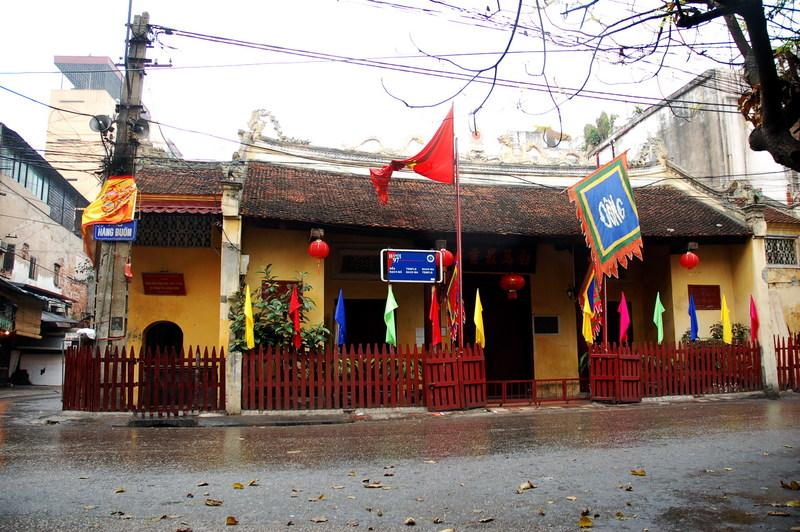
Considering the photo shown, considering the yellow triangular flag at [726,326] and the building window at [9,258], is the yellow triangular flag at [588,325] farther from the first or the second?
the building window at [9,258]

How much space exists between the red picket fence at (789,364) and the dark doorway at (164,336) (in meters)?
14.8

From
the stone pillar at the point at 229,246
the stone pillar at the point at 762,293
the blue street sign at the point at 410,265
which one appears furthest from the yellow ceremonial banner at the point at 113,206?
the stone pillar at the point at 762,293

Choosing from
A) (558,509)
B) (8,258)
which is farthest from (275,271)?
(8,258)

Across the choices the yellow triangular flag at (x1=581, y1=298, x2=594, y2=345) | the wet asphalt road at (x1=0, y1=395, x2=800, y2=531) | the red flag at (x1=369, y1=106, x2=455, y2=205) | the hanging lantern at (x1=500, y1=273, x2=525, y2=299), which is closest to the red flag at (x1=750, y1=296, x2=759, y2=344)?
the yellow triangular flag at (x1=581, y1=298, x2=594, y2=345)

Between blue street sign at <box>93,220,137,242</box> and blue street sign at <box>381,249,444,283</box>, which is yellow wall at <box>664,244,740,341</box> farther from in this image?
blue street sign at <box>93,220,137,242</box>

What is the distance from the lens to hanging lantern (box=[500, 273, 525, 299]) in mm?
15695

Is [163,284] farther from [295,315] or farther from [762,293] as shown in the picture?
[762,293]

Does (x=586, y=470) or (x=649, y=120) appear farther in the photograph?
(x=649, y=120)

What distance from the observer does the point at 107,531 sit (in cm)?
421

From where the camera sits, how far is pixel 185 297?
14.9 metres

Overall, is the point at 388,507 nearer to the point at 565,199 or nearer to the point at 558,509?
the point at 558,509

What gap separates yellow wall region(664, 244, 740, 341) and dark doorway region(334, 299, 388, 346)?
26.0 feet

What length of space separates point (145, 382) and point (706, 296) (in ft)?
46.7

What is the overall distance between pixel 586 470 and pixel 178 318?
37.3 feet
